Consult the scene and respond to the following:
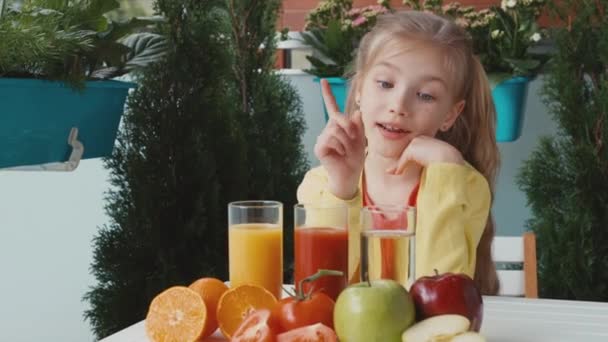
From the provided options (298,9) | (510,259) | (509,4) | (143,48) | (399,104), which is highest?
(298,9)

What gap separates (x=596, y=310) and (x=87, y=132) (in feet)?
4.11

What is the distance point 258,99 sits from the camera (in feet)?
9.39

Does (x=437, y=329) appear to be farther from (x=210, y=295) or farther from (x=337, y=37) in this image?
(x=337, y=37)

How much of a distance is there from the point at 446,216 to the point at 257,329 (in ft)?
2.27

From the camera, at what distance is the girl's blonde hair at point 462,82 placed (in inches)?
69.2

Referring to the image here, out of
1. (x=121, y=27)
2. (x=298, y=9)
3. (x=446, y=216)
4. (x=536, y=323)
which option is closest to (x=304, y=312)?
(x=536, y=323)

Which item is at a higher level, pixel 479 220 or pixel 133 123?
pixel 133 123

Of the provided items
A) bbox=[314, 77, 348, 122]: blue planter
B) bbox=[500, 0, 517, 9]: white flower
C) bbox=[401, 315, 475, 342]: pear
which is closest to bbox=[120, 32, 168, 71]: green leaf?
bbox=[314, 77, 348, 122]: blue planter

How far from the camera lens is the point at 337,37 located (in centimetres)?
296

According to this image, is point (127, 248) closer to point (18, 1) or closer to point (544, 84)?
point (18, 1)

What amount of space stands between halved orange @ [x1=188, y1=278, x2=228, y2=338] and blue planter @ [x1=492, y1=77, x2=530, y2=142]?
1.82m

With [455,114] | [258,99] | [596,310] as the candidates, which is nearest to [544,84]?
[258,99]

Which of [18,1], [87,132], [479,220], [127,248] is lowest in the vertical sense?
[127,248]

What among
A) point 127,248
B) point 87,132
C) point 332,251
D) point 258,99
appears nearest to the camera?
point 332,251
